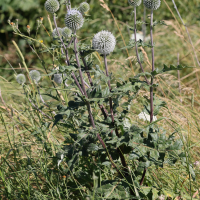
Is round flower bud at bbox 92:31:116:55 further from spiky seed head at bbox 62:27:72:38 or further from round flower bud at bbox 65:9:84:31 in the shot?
spiky seed head at bbox 62:27:72:38

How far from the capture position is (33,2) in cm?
392

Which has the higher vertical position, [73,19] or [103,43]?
[73,19]

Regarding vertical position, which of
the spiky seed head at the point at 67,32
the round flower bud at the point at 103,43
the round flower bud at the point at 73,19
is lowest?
the round flower bud at the point at 103,43

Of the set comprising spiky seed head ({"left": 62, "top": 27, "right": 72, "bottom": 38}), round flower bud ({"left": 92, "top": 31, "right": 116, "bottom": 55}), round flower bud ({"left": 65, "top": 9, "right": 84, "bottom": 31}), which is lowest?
round flower bud ({"left": 92, "top": 31, "right": 116, "bottom": 55})

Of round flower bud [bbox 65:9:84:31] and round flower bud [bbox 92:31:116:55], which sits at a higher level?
round flower bud [bbox 65:9:84:31]

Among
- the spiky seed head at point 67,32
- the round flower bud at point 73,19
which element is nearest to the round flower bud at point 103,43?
the round flower bud at point 73,19

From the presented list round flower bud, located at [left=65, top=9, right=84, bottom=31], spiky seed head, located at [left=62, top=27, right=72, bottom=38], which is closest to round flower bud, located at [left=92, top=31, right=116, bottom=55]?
round flower bud, located at [left=65, top=9, right=84, bottom=31]

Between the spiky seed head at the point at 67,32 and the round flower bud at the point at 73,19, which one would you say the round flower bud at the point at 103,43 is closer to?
the round flower bud at the point at 73,19

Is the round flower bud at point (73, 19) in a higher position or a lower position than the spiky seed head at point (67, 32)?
higher

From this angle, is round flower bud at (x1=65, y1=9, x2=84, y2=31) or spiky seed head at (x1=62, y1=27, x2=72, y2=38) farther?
spiky seed head at (x1=62, y1=27, x2=72, y2=38)

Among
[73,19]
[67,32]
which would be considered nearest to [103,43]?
[73,19]

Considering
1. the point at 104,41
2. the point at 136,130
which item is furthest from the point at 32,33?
the point at 136,130

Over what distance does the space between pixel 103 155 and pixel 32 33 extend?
11.5 ft

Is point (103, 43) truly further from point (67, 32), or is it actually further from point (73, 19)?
point (67, 32)
